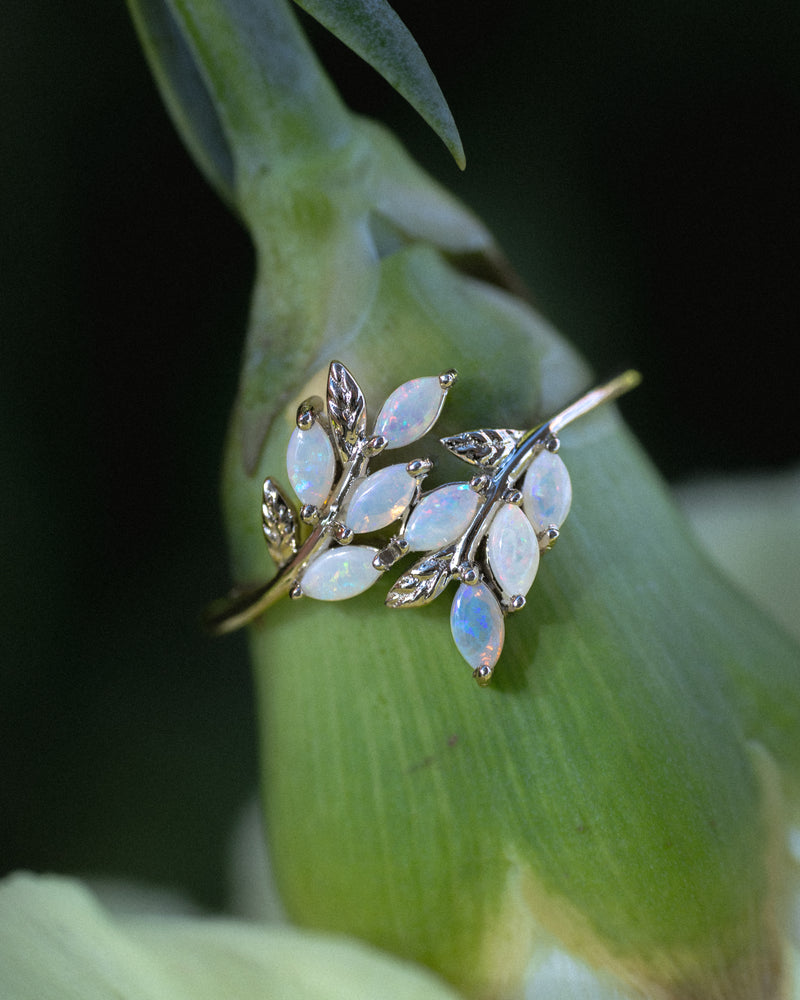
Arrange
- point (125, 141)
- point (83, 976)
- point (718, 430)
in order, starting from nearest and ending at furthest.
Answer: point (83, 976) → point (125, 141) → point (718, 430)

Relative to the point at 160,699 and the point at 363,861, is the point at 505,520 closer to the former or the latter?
the point at 363,861

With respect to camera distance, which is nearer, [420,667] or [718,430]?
[420,667]

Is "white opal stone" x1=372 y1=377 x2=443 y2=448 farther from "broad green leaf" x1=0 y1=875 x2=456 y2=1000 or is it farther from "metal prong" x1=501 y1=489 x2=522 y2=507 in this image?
"broad green leaf" x1=0 y1=875 x2=456 y2=1000

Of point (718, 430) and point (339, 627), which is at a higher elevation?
point (339, 627)

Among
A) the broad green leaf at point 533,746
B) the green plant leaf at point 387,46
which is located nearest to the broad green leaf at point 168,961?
the broad green leaf at point 533,746

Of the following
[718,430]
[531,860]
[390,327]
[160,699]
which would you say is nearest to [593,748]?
[531,860]

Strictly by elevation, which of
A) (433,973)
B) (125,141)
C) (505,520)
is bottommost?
(433,973)

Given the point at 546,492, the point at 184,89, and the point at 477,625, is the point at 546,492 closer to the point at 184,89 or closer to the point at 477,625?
the point at 477,625

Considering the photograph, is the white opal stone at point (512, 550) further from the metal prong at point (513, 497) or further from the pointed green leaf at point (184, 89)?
the pointed green leaf at point (184, 89)
